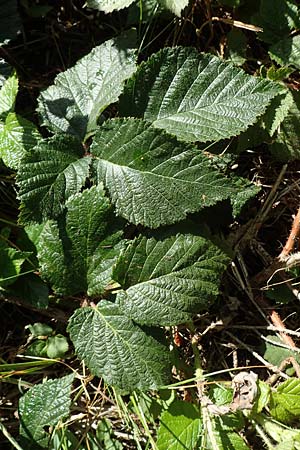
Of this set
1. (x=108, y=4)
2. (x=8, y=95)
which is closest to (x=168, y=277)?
(x=8, y=95)

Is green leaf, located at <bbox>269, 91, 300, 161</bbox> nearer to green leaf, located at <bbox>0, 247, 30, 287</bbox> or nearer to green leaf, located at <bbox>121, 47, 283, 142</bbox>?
green leaf, located at <bbox>121, 47, 283, 142</bbox>

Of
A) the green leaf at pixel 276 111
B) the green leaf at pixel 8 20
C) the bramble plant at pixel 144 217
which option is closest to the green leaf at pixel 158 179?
the bramble plant at pixel 144 217

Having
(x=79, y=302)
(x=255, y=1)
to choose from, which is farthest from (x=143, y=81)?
(x=79, y=302)

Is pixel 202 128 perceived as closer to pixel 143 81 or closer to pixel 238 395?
pixel 143 81

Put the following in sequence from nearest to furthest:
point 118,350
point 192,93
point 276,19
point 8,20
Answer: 1. point 118,350
2. point 192,93
3. point 276,19
4. point 8,20

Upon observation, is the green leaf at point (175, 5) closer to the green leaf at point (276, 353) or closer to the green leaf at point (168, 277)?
the green leaf at point (168, 277)

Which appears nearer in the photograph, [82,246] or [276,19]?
[82,246]

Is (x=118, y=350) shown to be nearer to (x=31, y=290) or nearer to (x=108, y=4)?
(x=31, y=290)
